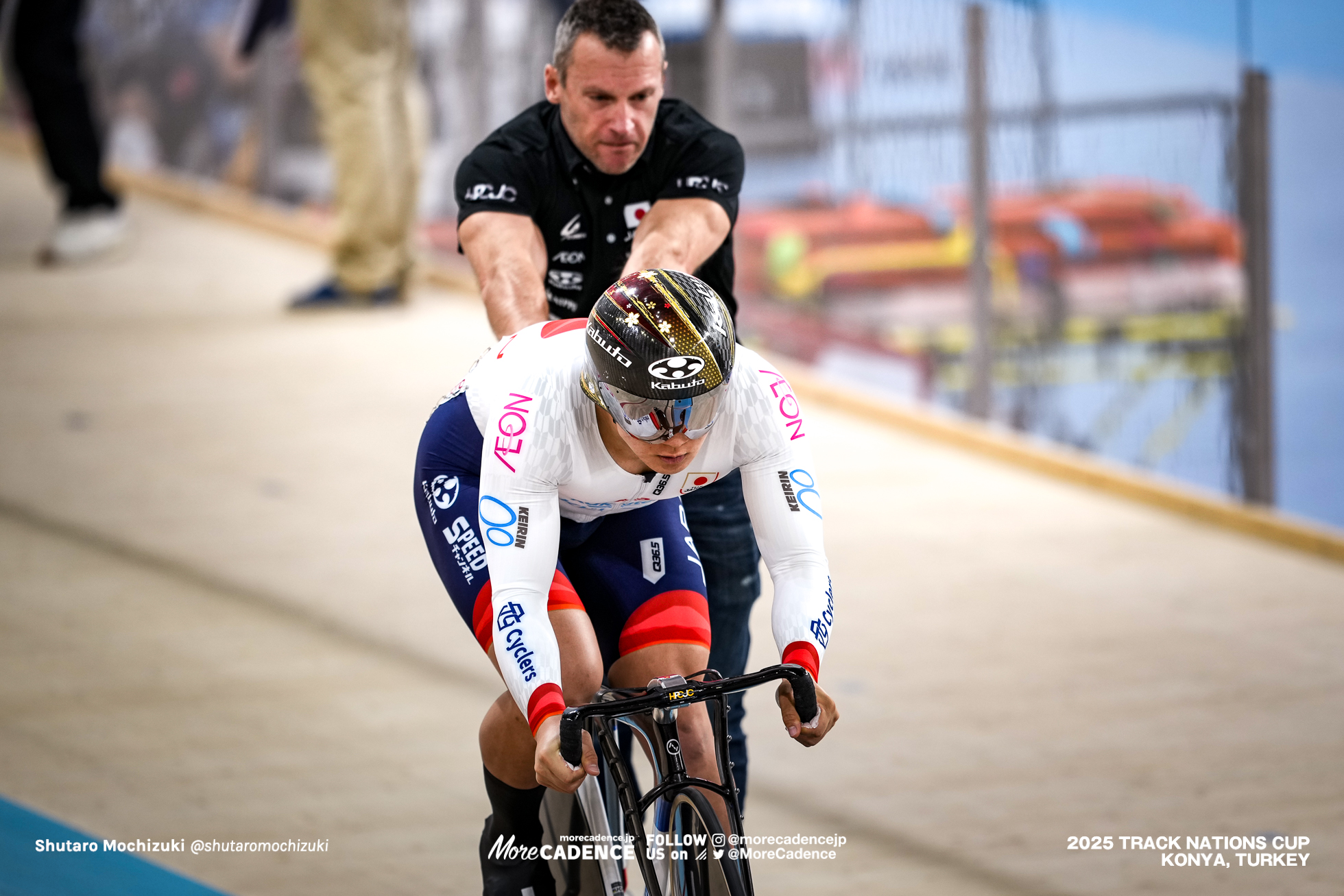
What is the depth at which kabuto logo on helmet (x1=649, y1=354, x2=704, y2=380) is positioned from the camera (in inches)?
84.6

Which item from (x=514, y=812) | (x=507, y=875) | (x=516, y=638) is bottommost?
(x=507, y=875)

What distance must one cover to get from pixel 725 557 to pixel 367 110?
4488 millimetres

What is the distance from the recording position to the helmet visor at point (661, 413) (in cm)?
217

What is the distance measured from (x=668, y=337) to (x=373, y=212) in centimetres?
513

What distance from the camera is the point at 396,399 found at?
21.3ft

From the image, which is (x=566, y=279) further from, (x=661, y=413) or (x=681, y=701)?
(x=681, y=701)

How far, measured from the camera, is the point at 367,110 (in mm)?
6941

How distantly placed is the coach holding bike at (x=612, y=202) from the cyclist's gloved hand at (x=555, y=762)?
68cm

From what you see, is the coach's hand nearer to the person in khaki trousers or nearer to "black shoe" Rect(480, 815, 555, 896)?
"black shoe" Rect(480, 815, 555, 896)

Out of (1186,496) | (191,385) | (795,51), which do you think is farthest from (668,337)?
(795,51)

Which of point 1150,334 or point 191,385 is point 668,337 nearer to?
point 1150,334

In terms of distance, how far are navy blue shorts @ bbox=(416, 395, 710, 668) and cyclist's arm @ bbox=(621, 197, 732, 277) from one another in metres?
0.40

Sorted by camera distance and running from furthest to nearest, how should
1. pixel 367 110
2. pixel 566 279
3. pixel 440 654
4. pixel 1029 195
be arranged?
pixel 367 110 < pixel 1029 195 < pixel 440 654 < pixel 566 279

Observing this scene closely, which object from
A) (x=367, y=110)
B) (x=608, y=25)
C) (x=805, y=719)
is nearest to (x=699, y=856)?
(x=805, y=719)
